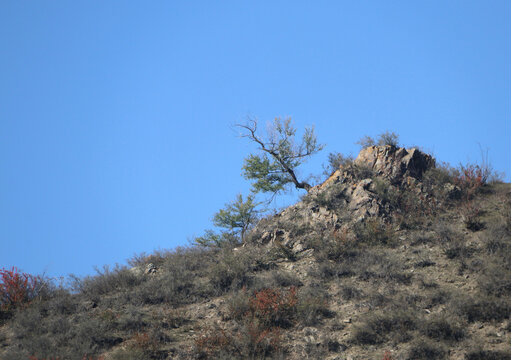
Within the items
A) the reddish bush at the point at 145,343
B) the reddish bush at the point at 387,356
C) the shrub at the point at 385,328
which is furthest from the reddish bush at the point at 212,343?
the reddish bush at the point at 387,356

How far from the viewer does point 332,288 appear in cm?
1538

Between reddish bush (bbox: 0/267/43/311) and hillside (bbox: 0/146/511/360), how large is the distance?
0.97ft

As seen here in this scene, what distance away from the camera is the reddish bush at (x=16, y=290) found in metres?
15.9

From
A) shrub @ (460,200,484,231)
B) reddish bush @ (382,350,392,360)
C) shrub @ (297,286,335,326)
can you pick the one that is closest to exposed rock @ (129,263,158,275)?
shrub @ (297,286,335,326)

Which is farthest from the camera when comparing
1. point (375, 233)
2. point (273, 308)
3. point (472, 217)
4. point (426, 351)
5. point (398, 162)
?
point (398, 162)

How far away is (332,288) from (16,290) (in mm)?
11206

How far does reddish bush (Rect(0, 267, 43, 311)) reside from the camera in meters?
15.9

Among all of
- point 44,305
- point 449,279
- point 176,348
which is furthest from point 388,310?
point 44,305

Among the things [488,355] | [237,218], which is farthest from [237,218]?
[488,355]

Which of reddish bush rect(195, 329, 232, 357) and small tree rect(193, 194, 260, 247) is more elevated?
small tree rect(193, 194, 260, 247)

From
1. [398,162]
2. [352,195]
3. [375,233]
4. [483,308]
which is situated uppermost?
[398,162]

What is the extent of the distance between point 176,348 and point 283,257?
666cm

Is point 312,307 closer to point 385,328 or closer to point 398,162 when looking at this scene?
point 385,328

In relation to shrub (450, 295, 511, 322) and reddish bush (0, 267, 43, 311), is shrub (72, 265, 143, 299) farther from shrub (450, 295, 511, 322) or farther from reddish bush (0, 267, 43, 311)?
shrub (450, 295, 511, 322)
